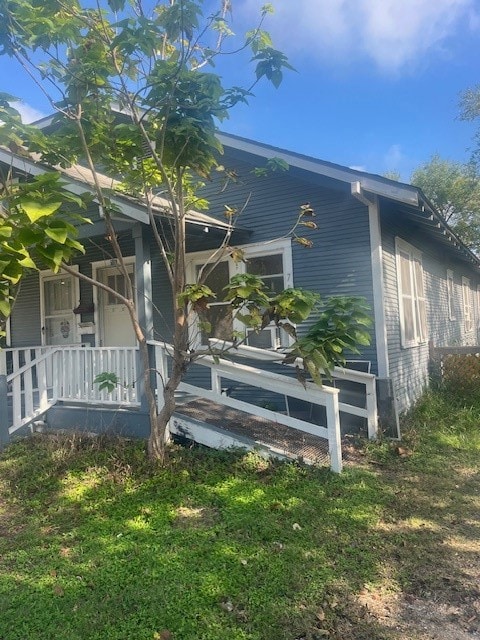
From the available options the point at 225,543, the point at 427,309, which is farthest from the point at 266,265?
the point at 225,543

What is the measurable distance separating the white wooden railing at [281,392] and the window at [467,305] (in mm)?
12444

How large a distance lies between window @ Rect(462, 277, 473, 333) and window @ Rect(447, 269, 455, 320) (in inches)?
85.5

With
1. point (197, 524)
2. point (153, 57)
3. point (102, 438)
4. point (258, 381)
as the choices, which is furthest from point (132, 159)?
point (197, 524)

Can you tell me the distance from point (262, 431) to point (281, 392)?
2.84ft

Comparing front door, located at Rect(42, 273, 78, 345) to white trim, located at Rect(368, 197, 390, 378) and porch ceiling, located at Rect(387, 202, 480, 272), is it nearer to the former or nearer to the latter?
white trim, located at Rect(368, 197, 390, 378)

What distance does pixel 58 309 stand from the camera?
9906 mm

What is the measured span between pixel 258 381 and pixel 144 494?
5.94ft

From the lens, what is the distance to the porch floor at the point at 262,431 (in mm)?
5312

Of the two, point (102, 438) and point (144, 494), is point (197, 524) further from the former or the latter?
point (102, 438)

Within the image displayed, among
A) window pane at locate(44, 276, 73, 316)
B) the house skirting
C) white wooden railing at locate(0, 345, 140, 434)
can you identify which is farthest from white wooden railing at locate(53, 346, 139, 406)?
window pane at locate(44, 276, 73, 316)

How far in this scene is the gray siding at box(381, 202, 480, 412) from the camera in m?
7.47

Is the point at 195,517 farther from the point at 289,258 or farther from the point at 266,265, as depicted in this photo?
the point at 266,265

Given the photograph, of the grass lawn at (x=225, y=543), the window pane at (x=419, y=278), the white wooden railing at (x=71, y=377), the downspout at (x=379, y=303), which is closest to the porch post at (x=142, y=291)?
the white wooden railing at (x=71, y=377)

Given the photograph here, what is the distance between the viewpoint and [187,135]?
4.38m
